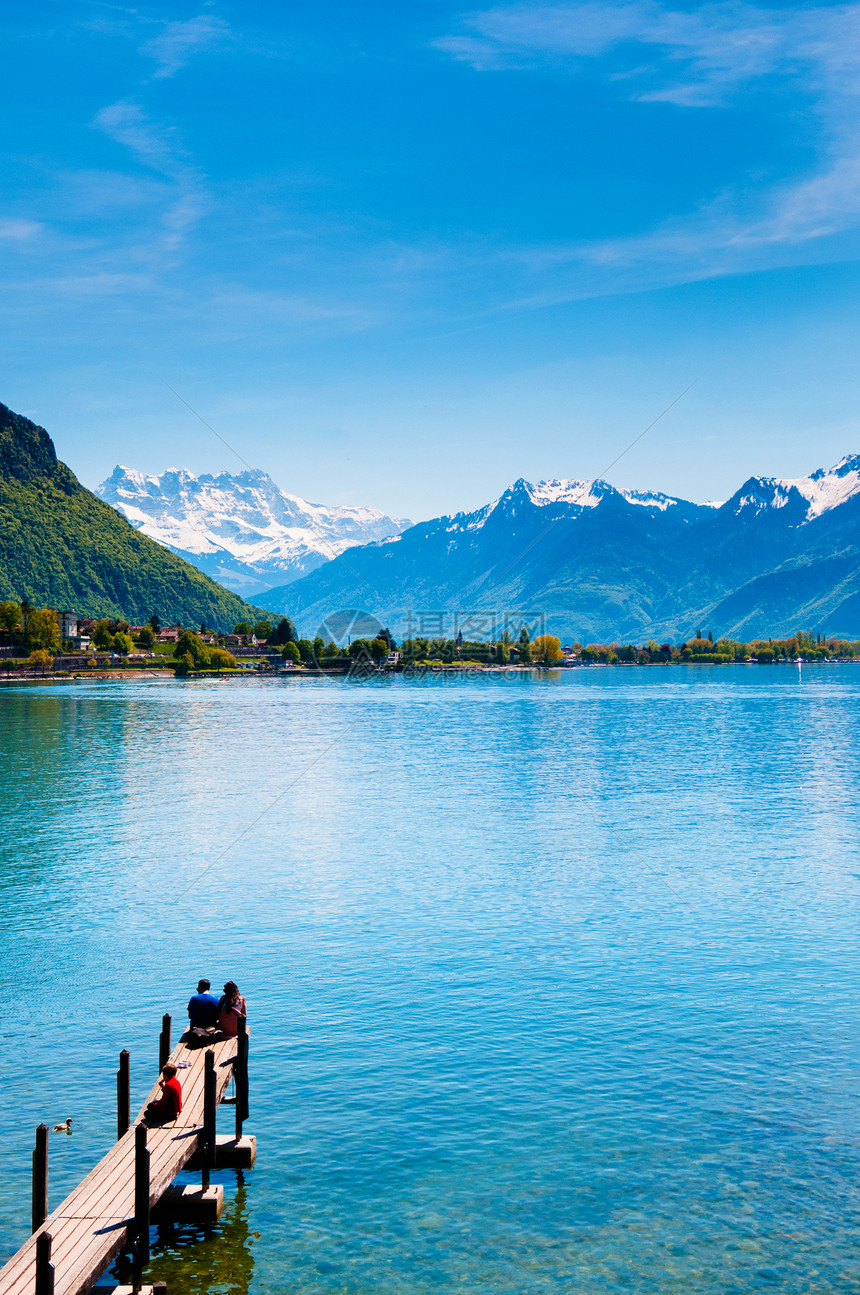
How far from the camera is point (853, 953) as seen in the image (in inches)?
1651

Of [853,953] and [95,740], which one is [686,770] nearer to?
[853,953]

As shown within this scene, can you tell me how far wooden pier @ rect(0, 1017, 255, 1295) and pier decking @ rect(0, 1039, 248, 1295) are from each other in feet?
0.06

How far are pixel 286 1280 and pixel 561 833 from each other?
50684mm

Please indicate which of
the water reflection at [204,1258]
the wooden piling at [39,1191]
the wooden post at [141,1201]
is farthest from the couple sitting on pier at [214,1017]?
the wooden piling at [39,1191]

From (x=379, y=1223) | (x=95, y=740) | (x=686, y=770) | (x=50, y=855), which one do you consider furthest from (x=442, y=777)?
(x=379, y=1223)

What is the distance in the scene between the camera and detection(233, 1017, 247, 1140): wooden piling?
26.0 meters

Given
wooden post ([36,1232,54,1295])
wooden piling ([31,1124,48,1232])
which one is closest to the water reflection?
wooden piling ([31,1124,48,1232])

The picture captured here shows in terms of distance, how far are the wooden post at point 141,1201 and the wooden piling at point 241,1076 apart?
15.9 feet

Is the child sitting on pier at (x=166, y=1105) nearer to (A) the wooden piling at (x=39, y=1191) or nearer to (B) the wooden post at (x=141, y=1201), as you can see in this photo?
(B) the wooden post at (x=141, y=1201)

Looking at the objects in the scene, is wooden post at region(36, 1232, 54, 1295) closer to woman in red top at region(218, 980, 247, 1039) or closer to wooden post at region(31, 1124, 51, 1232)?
wooden post at region(31, 1124, 51, 1232)

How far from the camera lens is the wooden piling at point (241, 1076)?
2600 cm

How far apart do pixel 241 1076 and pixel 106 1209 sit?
6.07 m

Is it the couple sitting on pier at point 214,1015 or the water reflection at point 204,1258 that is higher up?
the couple sitting on pier at point 214,1015

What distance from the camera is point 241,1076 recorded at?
26547 mm
